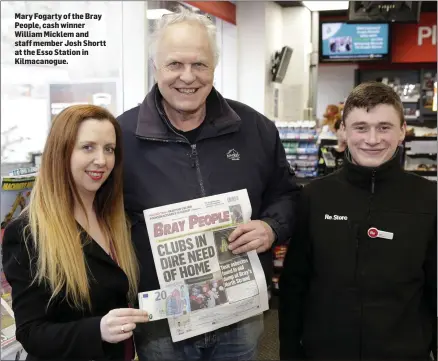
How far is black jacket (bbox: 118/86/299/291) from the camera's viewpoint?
1.76 meters

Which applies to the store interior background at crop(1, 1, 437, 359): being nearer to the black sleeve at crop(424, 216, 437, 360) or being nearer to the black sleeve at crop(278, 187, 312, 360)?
the black sleeve at crop(278, 187, 312, 360)

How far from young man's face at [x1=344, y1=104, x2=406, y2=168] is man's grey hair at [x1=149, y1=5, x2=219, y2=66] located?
21.7 inches

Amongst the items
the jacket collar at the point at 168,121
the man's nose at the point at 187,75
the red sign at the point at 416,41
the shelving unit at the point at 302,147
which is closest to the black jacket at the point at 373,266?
the jacket collar at the point at 168,121

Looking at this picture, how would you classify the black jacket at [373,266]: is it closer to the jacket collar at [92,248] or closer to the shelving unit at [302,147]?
the jacket collar at [92,248]

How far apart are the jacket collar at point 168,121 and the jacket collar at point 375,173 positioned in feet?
1.46

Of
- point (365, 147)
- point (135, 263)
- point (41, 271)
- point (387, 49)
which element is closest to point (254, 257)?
point (135, 263)

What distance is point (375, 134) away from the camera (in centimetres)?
168

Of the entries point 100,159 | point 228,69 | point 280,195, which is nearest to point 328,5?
point 228,69

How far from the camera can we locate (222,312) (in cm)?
174

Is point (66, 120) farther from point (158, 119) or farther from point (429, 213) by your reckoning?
point (429, 213)

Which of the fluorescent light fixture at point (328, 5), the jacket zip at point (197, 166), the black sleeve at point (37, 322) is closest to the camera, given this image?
the black sleeve at point (37, 322)

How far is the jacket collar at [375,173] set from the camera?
1696 millimetres

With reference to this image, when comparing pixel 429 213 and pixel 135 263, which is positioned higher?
pixel 429 213

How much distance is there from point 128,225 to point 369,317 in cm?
88
